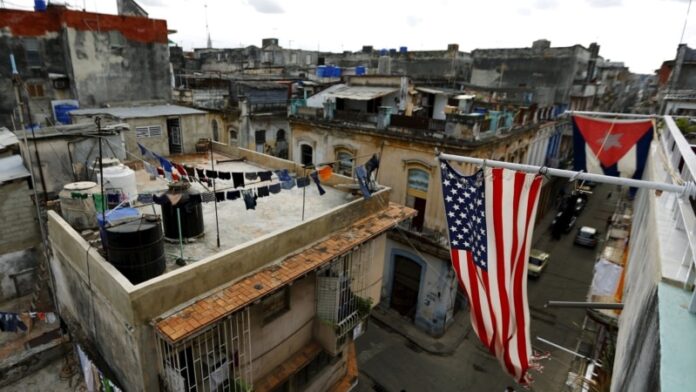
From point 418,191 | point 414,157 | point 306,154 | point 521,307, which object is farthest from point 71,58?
point 521,307

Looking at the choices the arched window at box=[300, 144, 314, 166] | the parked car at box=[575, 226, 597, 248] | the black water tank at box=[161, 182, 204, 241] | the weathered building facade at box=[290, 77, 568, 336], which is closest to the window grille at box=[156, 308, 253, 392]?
the black water tank at box=[161, 182, 204, 241]

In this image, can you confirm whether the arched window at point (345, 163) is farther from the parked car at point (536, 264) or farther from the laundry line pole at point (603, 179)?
the laundry line pole at point (603, 179)

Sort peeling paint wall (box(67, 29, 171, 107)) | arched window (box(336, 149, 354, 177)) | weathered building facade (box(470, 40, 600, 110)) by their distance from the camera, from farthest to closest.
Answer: weathered building facade (box(470, 40, 600, 110)) → peeling paint wall (box(67, 29, 171, 107)) → arched window (box(336, 149, 354, 177))

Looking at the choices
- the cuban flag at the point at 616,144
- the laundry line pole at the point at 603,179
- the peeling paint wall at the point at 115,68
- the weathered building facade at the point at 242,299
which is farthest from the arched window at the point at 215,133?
the laundry line pole at the point at 603,179

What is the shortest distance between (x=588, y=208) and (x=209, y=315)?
43.2 metres

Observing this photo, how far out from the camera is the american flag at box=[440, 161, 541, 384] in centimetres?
661

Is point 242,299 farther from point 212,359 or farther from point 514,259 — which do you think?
point 514,259

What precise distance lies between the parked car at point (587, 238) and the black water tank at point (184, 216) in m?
30.7

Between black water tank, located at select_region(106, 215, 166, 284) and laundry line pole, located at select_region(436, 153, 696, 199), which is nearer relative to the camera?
laundry line pole, located at select_region(436, 153, 696, 199)

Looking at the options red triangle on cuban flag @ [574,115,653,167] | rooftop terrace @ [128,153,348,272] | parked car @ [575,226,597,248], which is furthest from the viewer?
parked car @ [575,226,597,248]

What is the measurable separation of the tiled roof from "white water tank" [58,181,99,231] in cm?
463

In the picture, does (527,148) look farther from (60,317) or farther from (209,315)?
(60,317)

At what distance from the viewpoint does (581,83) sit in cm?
3597

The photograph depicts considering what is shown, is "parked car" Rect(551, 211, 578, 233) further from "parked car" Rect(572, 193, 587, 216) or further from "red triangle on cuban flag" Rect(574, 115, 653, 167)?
"red triangle on cuban flag" Rect(574, 115, 653, 167)
